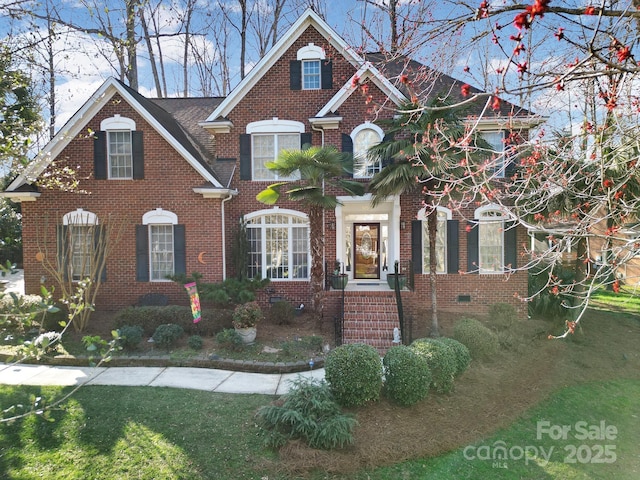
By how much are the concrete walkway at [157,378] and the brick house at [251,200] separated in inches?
150

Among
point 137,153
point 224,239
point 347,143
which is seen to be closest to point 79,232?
point 137,153

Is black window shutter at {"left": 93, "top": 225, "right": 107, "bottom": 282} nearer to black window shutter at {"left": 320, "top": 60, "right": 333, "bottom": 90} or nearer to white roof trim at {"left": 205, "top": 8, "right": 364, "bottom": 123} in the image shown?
white roof trim at {"left": 205, "top": 8, "right": 364, "bottom": 123}

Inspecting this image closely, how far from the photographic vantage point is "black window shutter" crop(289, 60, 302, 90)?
12578 millimetres

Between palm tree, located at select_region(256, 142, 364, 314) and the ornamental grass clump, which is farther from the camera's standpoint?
palm tree, located at select_region(256, 142, 364, 314)

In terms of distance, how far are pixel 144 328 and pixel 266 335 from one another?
3162mm

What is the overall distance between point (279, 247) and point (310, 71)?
580 centimetres

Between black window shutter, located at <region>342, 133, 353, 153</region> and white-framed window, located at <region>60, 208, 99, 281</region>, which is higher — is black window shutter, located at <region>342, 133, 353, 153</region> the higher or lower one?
the higher one

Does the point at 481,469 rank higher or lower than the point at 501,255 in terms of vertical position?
lower

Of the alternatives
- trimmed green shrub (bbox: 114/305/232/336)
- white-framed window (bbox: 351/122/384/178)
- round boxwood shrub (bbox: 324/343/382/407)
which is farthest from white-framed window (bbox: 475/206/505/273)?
trimmed green shrub (bbox: 114/305/232/336)

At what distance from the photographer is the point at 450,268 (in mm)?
12312

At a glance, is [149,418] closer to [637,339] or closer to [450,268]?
[450,268]

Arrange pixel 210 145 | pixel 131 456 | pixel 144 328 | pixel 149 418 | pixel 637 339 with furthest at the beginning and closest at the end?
pixel 210 145 < pixel 637 339 < pixel 144 328 < pixel 149 418 < pixel 131 456

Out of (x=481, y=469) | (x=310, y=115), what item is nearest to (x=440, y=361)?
(x=481, y=469)

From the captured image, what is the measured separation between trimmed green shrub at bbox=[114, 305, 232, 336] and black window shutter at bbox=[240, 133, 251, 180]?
185 inches
